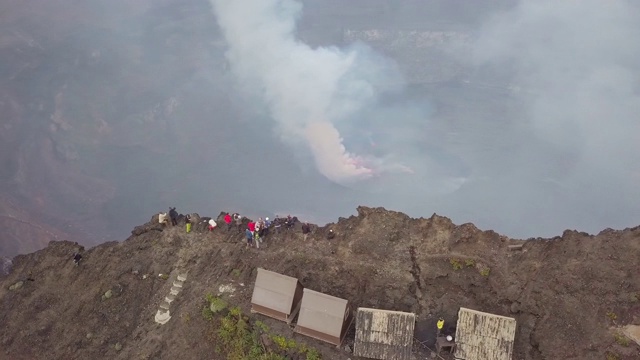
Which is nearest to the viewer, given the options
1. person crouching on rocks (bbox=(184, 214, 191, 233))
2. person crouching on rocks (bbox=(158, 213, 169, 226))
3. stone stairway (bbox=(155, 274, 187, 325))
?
stone stairway (bbox=(155, 274, 187, 325))

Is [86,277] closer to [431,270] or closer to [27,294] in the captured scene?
[27,294]

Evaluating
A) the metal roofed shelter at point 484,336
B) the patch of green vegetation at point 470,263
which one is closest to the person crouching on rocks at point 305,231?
the patch of green vegetation at point 470,263

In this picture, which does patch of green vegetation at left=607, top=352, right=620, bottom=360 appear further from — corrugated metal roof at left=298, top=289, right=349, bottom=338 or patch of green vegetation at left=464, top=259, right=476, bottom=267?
corrugated metal roof at left=298, top=289, right=349, bottom=338

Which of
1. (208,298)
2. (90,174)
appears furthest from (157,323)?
(90,174)

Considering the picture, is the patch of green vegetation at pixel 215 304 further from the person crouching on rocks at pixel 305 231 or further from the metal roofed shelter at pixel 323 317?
the person crouching on rocks at pixel 305 231

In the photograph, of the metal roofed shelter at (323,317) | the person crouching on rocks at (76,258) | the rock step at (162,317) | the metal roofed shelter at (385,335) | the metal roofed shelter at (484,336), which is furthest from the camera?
the person crouching on rocks at (76,258)

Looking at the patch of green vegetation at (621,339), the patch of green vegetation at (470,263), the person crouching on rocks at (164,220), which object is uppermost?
the patch of green vegetation at (470,263)

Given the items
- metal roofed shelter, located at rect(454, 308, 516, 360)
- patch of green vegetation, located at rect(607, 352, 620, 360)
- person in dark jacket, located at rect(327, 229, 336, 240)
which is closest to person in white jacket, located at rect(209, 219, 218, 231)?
person in dark jacket, located at rect(327, 229, 336, 240)
